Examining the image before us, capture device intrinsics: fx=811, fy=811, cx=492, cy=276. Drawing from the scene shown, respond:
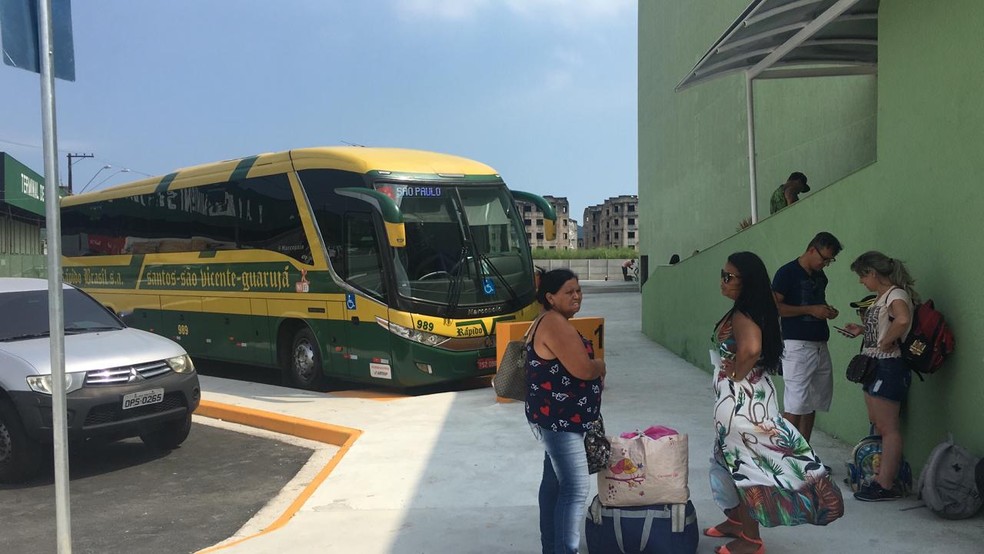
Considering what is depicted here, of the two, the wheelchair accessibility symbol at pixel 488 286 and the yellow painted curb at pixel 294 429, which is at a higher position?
the wheelchair accessibility symbol at pixel 488 286

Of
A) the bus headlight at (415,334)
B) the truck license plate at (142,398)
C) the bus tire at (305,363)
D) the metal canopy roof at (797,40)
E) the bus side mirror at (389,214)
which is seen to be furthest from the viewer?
the bus tire at (305,363)

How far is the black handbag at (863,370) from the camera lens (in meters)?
5.07

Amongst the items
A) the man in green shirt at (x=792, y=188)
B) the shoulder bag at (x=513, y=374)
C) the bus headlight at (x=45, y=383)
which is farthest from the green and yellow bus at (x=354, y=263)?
the shoulder bag at (x=513, y=374)

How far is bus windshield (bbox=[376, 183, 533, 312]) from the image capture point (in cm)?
1008

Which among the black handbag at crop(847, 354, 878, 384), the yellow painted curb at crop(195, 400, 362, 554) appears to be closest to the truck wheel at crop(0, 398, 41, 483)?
the yellow painted curb at crop(195, 400, 362, 554)

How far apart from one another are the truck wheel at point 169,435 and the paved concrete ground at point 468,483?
146 cm

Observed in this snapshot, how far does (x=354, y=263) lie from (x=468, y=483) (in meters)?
4.81

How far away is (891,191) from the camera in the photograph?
579cm

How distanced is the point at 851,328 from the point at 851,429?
A: 5.33 ft

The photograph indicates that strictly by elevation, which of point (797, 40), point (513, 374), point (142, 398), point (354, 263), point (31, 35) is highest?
point (797, 40)

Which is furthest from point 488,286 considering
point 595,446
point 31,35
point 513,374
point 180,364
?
point 31,35

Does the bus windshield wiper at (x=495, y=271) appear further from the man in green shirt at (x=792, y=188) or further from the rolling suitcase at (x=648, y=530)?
the rolling suitcase at (x=648, y=530)

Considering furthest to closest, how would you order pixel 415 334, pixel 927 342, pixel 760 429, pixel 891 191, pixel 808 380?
pixel 415 334, pixel 891 191, pixel 808 380, pixel 927 342, pixel 760 429

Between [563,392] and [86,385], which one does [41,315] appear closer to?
[86,385]
